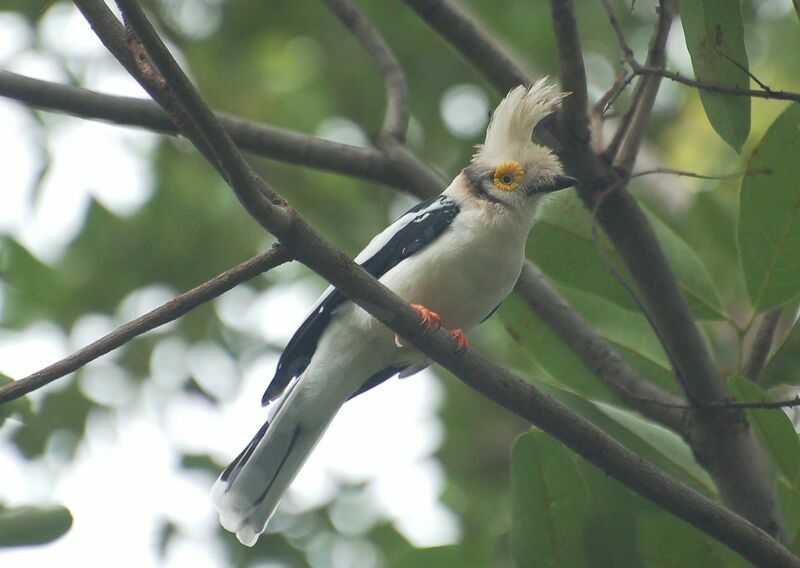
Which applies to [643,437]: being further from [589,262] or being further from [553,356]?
[589,262]

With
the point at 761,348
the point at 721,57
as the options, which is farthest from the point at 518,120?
the point at 761,348

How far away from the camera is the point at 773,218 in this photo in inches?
138

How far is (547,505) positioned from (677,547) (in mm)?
450

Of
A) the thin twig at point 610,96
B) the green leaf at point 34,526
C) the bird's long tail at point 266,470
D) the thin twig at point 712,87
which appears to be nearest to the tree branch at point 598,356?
the thin twig at point 610,96

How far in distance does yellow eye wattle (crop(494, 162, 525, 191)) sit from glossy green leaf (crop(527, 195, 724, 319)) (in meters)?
0.18

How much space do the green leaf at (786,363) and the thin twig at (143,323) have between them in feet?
6.07

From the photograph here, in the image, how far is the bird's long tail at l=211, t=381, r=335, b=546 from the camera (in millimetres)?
3865

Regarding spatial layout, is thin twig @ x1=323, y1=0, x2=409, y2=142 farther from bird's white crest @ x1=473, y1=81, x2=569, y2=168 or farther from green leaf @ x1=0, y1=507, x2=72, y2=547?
green leaf @ x1=0, y1=507, x2=72, y2=547

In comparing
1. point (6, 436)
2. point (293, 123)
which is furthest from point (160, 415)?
point (293, 123)

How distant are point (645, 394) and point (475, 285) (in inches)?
29.0

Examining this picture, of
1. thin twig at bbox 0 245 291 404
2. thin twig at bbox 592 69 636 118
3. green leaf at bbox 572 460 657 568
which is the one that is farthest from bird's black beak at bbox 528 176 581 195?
thin twig at bbox 0 245 291 404

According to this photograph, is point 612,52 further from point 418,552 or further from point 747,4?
point 418,552

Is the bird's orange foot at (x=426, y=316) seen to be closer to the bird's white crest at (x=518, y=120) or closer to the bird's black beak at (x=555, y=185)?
the bird's black beak at (x=555, y=185)

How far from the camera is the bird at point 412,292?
3.62m
